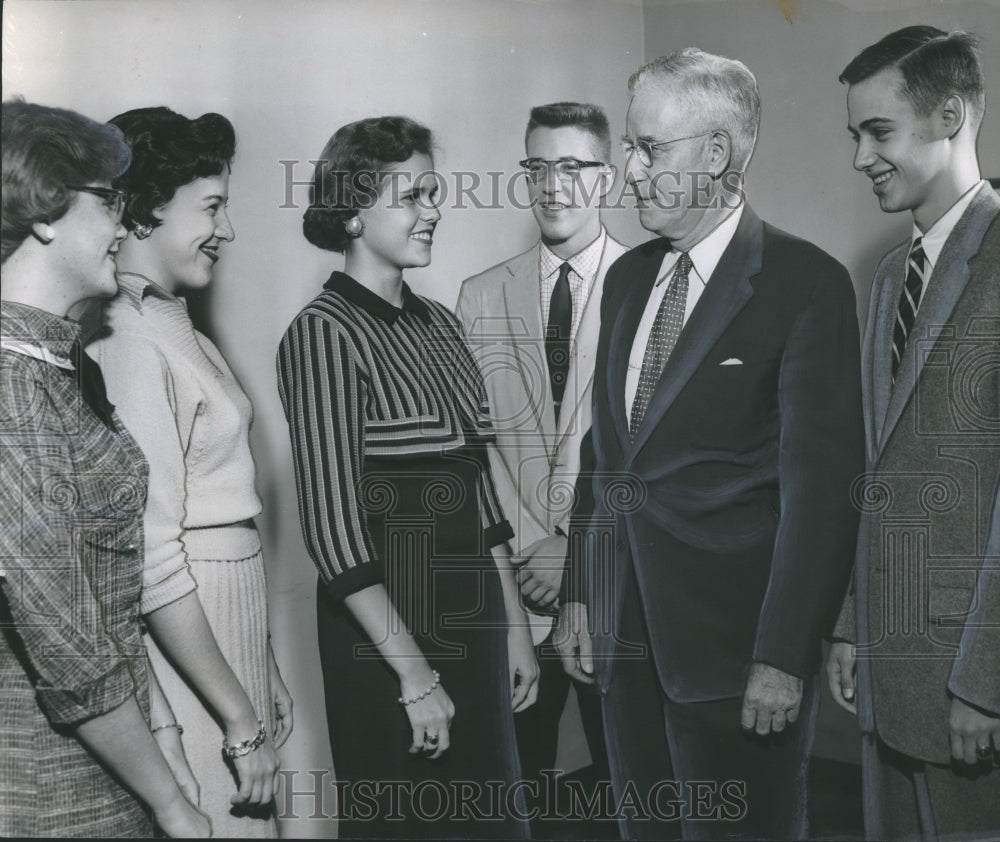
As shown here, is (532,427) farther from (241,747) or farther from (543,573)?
(241,747)

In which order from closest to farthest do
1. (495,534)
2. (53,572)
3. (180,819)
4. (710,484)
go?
(53,572) → (180,819) → (710,484) → (495,534)

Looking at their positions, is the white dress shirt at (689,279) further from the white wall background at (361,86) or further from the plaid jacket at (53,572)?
the plaid jacket at (53,572)

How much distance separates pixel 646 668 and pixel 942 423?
0.97 meters

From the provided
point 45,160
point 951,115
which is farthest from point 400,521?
point 951,115

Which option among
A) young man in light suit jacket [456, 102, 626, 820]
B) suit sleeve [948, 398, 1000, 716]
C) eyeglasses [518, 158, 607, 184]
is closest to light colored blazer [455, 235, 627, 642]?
young man in light suit jacket [456, 102, 626, 820]

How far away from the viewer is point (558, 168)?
9.71 ft

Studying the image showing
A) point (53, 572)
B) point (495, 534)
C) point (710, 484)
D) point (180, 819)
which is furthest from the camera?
point (495, 534)

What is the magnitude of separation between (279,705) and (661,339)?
1395mm

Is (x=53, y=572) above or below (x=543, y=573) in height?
above

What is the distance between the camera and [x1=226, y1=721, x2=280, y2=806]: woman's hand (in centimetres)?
288

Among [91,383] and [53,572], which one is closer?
[53,572]

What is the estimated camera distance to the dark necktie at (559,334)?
2963mm

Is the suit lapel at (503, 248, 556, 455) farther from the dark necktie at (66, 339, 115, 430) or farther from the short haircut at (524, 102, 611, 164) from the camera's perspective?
the dark necktie at (66, 339, 115, 430)

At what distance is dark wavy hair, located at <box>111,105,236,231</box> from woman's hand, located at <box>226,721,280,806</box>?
133 cm
